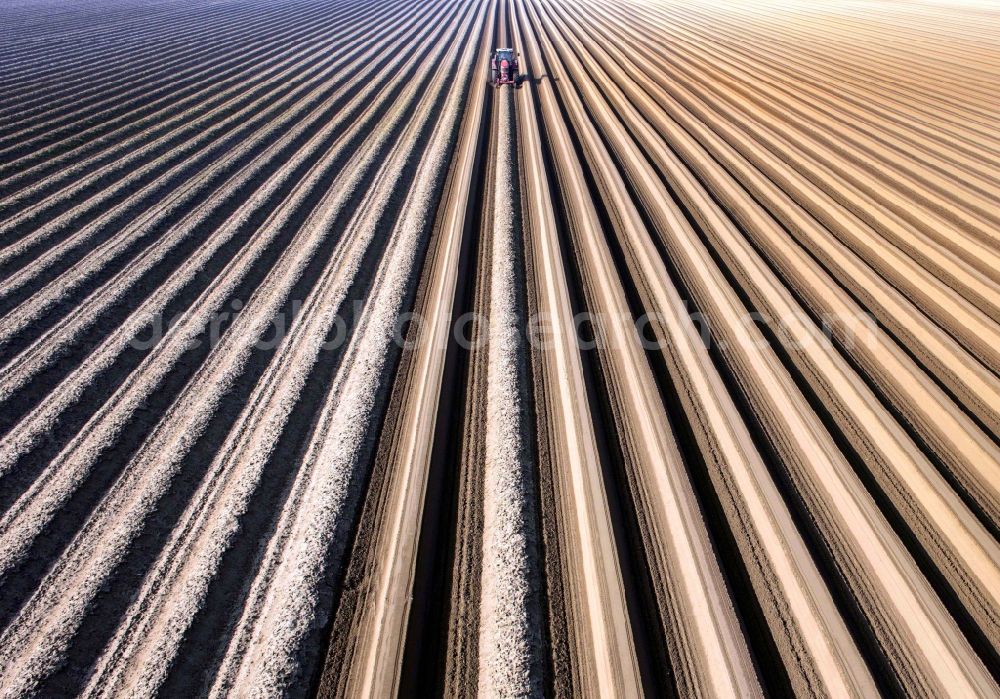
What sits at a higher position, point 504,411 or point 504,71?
point 504,71

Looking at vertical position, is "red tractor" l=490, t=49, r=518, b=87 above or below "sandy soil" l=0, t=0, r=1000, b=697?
above

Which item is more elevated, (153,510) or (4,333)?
(4,333)

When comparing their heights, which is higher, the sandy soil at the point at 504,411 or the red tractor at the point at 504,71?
the red tractor at the point at 504,71

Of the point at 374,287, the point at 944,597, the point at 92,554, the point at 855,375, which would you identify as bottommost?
the point at 944,597

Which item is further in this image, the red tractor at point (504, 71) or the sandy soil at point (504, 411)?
the red tractor at point (504, 71)

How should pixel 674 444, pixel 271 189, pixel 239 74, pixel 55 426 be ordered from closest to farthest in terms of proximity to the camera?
pixel 674 444, pixel 55 426, pixel 271 189, pixel 239 74

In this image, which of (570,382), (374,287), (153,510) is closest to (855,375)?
(570,382)

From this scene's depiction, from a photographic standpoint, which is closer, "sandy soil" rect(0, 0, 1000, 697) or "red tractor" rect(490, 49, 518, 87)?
"sandy soil" rect(0, 0, 1000, 697)

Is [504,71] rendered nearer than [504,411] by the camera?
No

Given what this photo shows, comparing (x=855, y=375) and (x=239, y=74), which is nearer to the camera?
(x=855, y=375)

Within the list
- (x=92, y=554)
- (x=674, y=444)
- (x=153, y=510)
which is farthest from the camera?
(x=674, y=444)

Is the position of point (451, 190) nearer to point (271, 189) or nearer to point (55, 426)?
point (271, 189)
